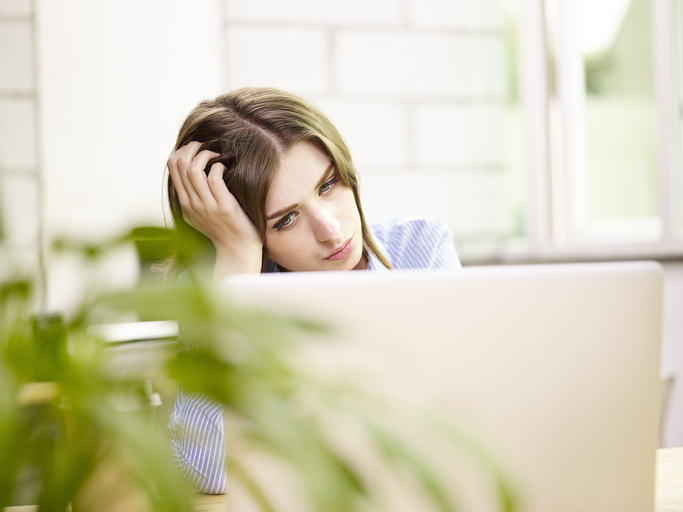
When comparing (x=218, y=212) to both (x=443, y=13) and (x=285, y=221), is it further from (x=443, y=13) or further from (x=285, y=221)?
(x=443, y=13)

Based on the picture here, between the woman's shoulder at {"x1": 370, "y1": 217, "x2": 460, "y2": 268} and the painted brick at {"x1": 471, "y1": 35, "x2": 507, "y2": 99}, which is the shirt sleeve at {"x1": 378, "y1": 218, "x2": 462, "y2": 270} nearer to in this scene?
the woman's shoulder at {"x1": 370, "y1": 217, "x2": 460, "y2": 268}

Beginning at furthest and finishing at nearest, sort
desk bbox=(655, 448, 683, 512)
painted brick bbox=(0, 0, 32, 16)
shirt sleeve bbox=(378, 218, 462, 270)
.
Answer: painted brick bbox=(0, 0, 32, 16)
shirt sleeve bbox=(378, 218, 462, 270)
desk bbox=(655, 448, 683, 512)

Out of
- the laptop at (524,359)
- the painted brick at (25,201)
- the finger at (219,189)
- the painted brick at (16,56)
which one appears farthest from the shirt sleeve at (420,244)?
the painted brick at (16,56)

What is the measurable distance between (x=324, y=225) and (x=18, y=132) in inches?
45.8

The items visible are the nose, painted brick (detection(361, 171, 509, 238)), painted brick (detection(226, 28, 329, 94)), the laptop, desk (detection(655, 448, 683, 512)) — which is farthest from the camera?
painted brick (detection(361, 171, 509, 238))

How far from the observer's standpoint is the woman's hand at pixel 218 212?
1146 mm

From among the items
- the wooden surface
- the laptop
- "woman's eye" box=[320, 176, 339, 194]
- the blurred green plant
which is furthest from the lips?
the blurred green plant

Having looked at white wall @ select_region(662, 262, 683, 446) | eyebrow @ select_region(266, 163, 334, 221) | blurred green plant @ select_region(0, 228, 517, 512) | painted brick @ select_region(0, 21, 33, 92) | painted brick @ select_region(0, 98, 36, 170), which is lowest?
white wall @ select_region(662, 262, 683, 446)

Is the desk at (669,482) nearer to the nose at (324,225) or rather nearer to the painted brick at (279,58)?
the nose at (324,225)

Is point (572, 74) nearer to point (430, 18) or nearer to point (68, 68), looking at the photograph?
point (430, 18)

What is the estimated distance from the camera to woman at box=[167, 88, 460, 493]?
3.67ft

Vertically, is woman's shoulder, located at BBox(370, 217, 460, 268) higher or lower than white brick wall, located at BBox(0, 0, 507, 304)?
lower

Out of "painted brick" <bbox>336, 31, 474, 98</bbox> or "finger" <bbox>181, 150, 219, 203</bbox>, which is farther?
"painted brick" <bbox>336, 31, 474, 98</bbox>

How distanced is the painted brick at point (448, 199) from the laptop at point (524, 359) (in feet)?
5.01
